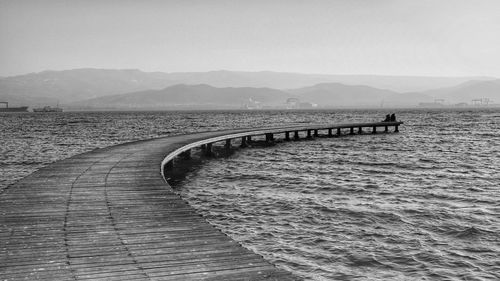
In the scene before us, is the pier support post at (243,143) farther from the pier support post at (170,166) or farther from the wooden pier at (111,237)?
the wooden pier at (111,237)

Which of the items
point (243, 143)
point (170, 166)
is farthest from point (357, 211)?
point (243, 143)

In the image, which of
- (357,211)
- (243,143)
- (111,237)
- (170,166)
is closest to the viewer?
(111,237)

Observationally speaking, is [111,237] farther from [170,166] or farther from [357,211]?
[170,166]

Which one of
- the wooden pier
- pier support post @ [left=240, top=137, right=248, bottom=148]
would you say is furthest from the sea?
pier support post @ [left=240, top=137, right=248, bottom=148]

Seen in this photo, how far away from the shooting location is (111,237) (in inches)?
302

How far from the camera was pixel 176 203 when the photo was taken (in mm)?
10461

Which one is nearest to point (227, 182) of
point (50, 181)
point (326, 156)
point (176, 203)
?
point (50, 181)

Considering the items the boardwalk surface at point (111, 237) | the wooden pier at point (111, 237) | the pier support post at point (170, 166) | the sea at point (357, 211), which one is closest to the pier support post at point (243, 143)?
the sea at point (357, 211)

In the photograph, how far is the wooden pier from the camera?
6.05 metres

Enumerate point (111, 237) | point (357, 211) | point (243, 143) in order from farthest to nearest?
point (243, 143)
point (357, 211)
point (111, 237)

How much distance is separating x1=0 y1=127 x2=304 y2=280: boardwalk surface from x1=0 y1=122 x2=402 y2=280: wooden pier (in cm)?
1

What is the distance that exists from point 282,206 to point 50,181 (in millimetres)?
7183

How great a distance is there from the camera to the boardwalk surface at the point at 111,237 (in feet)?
19.8

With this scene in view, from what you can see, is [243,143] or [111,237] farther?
[243,143]
